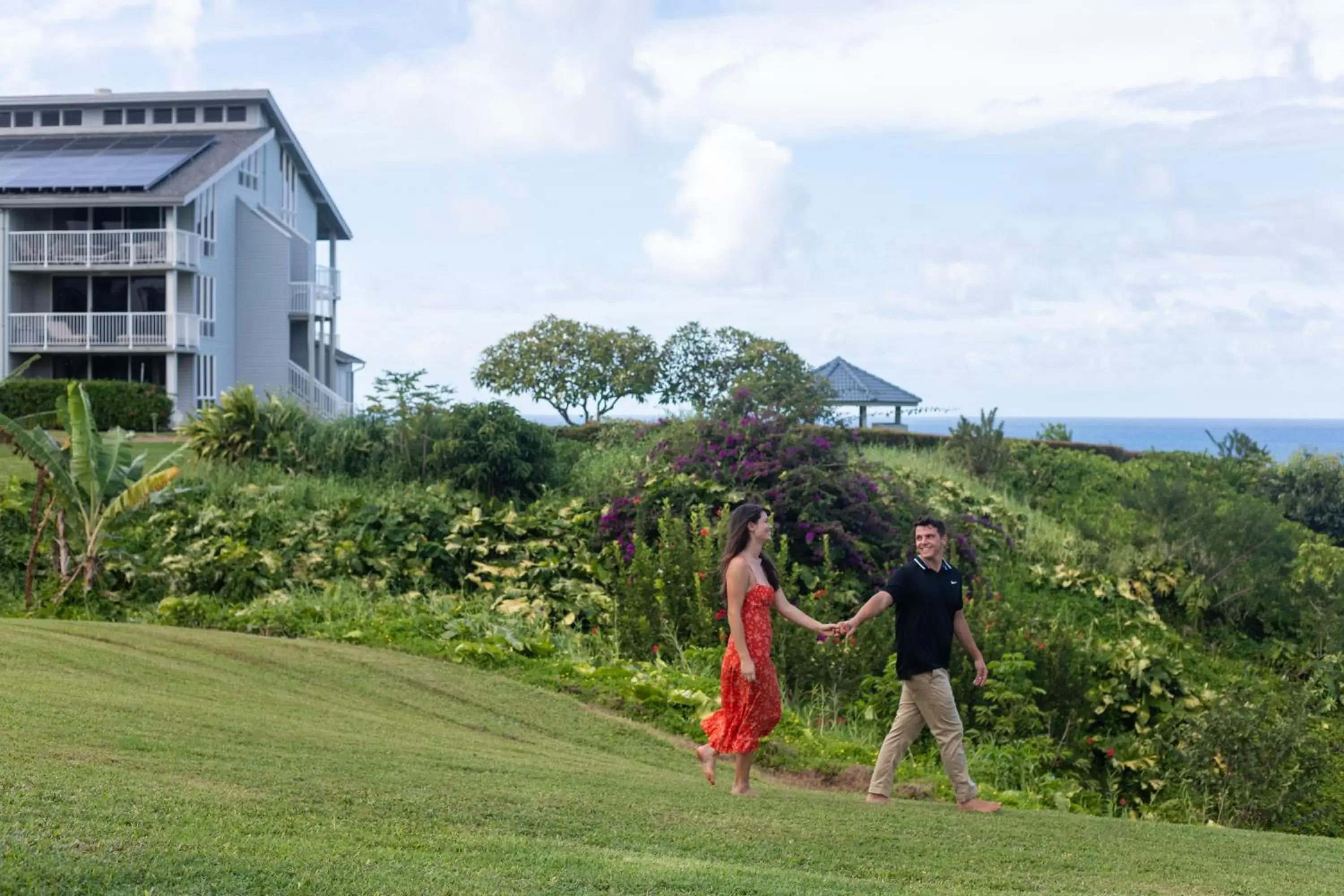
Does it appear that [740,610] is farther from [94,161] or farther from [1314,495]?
[94,161]

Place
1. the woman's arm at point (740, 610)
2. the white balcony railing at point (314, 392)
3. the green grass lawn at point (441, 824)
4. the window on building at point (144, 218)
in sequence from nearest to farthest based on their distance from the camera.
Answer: the green grass lawn at point (441, 824)
the woman's arm at point (740, 610)
the window on building at point (144, 218)
the white balcony railing at point (314, 392)

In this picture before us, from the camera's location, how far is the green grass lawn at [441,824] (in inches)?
213

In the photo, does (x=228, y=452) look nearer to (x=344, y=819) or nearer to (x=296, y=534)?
(x=296, y=534)

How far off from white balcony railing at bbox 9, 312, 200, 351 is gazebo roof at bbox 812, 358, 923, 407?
693 inches

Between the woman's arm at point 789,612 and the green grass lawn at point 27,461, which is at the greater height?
the green grass lawn at point 27,461

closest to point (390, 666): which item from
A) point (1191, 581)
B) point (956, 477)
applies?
point (1191, 581)

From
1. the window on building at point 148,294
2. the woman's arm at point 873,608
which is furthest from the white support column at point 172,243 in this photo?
the woman's arm at point 873,608

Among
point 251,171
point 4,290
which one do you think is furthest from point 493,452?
point 251,171

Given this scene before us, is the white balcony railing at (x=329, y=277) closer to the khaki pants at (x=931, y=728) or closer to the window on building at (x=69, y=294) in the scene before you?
the window on building at (x=69, y=294)

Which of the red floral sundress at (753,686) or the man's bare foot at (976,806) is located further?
the man's bare foot at (976,806)

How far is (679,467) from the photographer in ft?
55.9

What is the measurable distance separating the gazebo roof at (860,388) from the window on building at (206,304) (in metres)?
16.9

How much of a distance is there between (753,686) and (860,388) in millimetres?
32732

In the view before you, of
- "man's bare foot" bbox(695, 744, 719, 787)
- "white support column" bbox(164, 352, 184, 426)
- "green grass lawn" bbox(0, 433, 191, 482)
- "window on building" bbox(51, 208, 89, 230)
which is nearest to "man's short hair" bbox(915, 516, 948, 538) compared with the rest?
"man's bare foot" bbox(695, 744, 719, 787)
